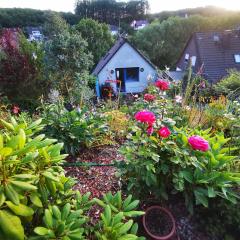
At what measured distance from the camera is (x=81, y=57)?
40.2 ft

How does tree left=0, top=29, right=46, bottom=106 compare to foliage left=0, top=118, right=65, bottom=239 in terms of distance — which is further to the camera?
tree left=0, top=29, right=46, bottom=106

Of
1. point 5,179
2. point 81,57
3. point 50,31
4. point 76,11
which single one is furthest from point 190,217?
point 76,11

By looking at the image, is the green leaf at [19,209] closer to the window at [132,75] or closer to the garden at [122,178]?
the garden at [122,178]

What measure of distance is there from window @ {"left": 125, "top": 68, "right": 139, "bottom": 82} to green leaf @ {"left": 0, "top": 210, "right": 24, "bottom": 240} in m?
15.9

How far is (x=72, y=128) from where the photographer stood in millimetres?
3088

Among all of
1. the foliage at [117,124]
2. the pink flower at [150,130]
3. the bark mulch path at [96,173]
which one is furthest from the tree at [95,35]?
the pink flower at [150,130]

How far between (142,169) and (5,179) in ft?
3.70

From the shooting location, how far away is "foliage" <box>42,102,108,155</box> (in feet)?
10.0

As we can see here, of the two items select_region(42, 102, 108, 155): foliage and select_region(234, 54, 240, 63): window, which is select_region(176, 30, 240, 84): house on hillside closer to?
select_region(234, 54, 240, 63): window

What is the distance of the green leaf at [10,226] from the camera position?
124 cm

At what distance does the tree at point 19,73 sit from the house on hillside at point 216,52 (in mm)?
14044

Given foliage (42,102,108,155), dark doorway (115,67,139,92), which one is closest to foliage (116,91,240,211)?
foliage (42,102,108,155)

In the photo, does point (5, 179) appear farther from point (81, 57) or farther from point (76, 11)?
point (76, 11)

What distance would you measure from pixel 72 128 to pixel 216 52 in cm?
1861
